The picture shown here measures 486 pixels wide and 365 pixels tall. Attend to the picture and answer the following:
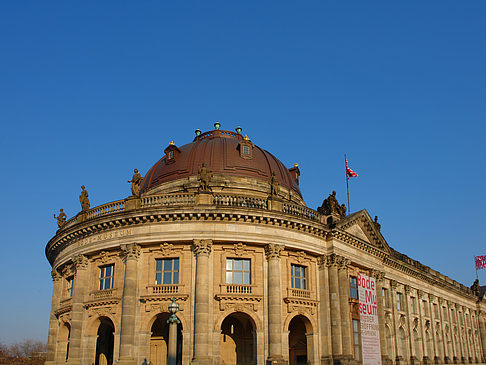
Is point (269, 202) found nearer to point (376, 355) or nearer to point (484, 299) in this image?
point (376, 355)

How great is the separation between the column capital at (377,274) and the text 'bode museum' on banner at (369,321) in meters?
0.83

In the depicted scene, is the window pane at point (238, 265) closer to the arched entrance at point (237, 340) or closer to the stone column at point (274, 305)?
the stone column at point (274, 305)

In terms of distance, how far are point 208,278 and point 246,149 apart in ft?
53.0

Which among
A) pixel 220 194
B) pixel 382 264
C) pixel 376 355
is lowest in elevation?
pixel 376 355

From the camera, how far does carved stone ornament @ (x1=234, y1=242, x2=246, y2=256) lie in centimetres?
3316

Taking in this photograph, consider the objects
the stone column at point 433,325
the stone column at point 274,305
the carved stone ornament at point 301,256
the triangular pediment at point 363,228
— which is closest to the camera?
the stone column at point 274,305

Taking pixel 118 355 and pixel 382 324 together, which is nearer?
pixel 118 355

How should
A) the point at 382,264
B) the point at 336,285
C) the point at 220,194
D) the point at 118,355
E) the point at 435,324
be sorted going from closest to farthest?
the point at 118,355 → the point at 220,194 → the point at 336,285 → the point at 382,264 → the point at 435,324

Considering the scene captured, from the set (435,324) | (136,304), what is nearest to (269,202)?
(136,304)

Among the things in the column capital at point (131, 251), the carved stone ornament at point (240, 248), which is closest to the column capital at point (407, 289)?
the carved stone ornament at point (240, 248)

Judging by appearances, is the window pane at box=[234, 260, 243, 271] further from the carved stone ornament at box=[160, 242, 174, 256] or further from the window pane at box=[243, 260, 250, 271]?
the carved stone ornament at box=[160, 242, 174, 256]

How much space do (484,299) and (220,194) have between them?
206 ft

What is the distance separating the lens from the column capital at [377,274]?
4253 cm

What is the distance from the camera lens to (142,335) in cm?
3156
